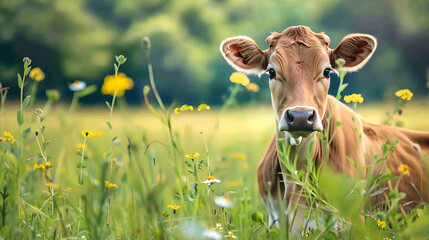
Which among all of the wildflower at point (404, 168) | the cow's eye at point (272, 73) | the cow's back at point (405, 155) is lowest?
the cow's back at point (405, 155)

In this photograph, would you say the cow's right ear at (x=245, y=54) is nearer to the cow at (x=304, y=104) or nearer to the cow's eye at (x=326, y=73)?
the cow at (x=304, y=104)

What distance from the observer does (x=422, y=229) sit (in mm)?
1042

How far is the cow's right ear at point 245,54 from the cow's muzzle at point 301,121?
0.73m

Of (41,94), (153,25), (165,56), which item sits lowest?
(41,94)

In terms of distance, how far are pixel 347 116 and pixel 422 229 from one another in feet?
6.19

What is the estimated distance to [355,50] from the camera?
2840 mm

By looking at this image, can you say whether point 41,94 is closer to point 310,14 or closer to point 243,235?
point 310,14

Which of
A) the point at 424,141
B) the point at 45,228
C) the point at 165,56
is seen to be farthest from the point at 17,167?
the point at 165,56

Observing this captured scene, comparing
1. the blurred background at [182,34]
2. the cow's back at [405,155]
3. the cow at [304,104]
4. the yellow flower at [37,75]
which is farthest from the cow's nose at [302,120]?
the blurred background at [182,34]

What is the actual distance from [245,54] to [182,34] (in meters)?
19.6

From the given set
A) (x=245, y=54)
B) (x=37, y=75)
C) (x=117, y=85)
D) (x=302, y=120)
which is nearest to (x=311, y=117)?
(x=302, y=120)

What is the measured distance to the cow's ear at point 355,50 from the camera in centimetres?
277

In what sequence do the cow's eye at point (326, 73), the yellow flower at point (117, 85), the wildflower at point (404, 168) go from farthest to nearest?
the cow's eye at point (326, 73)
the wildflower at point (404, 168)
the yellow flower at point (117, 85)

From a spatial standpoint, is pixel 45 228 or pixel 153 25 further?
pixel 153 25
